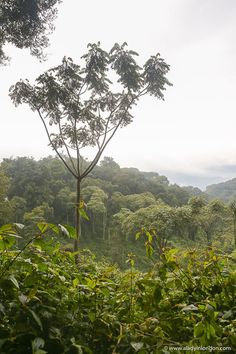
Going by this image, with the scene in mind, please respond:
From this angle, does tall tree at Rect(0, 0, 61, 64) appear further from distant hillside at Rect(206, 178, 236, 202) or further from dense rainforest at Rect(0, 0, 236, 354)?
distant hillside at Rect(206, 178, 236, 202)

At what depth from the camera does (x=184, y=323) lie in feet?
4.14

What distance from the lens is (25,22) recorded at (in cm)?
771

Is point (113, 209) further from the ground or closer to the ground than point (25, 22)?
closer to the ground

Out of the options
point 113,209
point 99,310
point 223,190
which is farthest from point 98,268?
point 223,190

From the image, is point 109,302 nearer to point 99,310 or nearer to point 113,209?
point 99,310

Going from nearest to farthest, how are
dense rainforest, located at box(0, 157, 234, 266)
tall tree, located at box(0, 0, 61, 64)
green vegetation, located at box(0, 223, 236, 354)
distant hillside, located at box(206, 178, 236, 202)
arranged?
green vegetation, located at box(0, 223, 236, 354), tall tree, located at box(0, 0, 61, 64), dense rainforest, located at box(0, 157, 234, 266), distant hillside, located at box(206, 178, 236, 202)

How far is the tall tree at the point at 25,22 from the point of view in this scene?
7309mm

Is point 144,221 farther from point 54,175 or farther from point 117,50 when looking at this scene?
point 54,175

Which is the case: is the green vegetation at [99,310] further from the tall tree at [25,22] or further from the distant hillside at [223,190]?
the distant hillside at [223,190]

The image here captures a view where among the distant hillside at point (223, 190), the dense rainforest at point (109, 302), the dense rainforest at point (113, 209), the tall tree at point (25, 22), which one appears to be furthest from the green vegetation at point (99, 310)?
the distant hillside at point (223, 190)

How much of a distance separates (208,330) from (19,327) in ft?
2.01

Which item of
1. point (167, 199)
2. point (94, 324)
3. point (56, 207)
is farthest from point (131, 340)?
point (167, 199)

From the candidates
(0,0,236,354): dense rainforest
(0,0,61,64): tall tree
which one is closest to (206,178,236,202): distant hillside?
(0,0,236,354): dense rainforest

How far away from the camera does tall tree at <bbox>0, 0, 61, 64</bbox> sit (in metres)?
7.31
